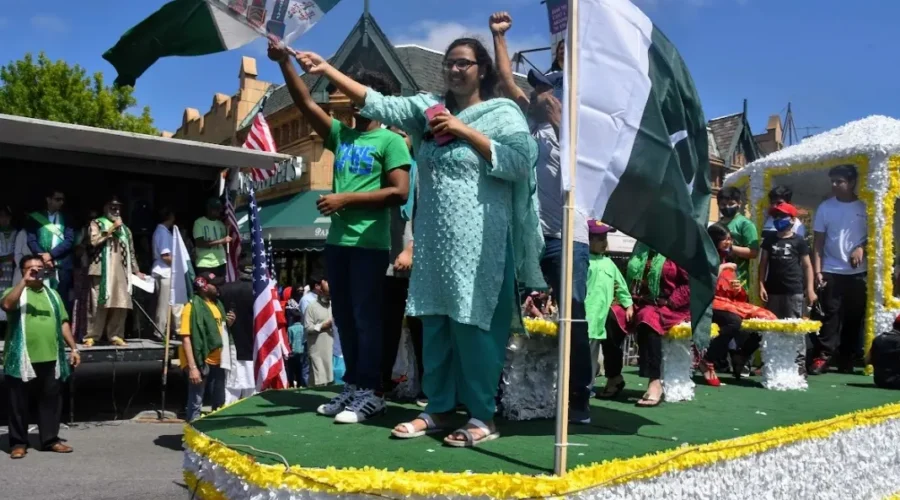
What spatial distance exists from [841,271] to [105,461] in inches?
272

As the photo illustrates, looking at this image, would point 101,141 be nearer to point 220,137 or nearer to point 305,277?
point 305,277

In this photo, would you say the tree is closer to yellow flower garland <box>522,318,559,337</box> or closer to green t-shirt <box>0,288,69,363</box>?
green t-shirt <box>0,288,69,363</box>

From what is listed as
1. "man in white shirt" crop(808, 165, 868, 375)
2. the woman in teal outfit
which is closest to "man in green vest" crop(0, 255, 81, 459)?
the woman in teal outfit

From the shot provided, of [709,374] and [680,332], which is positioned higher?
[680,332]

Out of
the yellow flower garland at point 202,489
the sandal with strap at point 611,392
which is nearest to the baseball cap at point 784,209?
the sandal with strap at point 611,392

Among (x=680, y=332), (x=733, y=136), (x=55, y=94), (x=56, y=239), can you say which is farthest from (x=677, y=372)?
(x=733, y=136)

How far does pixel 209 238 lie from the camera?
1051 centimetres

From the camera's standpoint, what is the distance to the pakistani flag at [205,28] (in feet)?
11.0

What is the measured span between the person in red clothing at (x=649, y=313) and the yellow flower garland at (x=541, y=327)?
1.17 m

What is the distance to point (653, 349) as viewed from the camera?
4.91 meters

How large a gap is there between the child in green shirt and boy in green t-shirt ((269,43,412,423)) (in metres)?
1.33

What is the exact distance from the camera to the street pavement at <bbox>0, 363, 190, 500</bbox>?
555 centimetres

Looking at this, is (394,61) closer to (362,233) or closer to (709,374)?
(709,374)

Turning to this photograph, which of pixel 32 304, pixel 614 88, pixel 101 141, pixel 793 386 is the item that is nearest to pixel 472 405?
pixel 614 88
